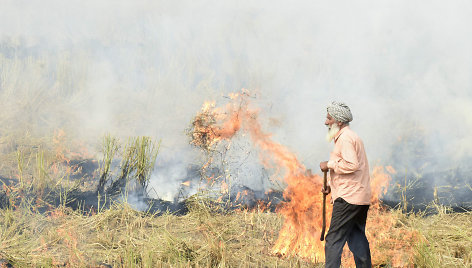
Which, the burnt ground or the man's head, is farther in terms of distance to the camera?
the burnt ground

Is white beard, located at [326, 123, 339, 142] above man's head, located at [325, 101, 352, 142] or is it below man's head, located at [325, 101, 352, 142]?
below

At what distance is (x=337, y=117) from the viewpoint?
3.38 meters

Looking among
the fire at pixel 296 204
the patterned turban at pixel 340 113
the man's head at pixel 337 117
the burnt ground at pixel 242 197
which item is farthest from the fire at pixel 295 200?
the patterned turban at pixel 340 113

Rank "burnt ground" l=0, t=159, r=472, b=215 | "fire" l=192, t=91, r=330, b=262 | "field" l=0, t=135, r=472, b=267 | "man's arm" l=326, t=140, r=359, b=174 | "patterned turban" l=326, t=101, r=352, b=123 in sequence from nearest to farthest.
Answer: "man's arm" l=326, t=140, r=359, b=174 < "patterned turban" l=326, t=101, r=352, b=123 < "field" l=0, t=135, r=472, b=267 < "fire" l=192, t=91, r=330, b=262 < "burnt ground" l=0, t=159, r=472, b=215

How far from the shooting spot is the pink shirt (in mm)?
3229

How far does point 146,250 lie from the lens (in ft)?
12.2

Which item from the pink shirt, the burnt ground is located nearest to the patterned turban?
the pink shirt

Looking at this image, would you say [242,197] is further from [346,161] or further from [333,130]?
[346,161]

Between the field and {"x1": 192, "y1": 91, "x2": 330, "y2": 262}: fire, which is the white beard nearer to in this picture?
{"x1": 192, "y1": 91, "x2": 330, "y2": 262}: fire

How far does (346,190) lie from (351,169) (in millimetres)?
193

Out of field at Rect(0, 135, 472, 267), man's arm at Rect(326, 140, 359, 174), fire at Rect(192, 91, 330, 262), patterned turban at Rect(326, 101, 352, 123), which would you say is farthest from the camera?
fire at Rect(192, 91, 330, 262)

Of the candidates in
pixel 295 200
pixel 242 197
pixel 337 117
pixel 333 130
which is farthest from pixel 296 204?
pixel 242 197

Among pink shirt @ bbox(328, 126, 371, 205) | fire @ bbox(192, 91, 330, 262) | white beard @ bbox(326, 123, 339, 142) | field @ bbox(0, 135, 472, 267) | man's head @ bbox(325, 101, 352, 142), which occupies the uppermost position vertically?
man's head @ bbox(325, 101, 352, 142)

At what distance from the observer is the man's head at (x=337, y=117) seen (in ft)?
11.1
